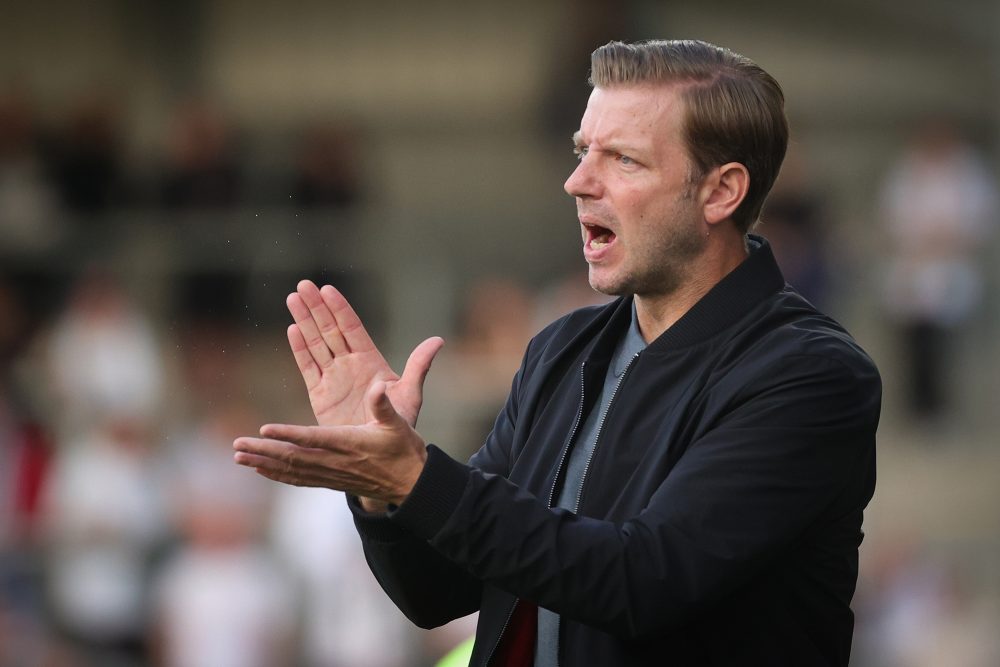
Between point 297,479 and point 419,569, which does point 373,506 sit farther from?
point 297,479

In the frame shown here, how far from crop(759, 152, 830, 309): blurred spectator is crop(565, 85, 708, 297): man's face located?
605 centimetres

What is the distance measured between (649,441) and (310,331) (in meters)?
0.64

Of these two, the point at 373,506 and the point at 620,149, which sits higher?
the point at 620,149

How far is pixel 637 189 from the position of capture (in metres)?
2.65

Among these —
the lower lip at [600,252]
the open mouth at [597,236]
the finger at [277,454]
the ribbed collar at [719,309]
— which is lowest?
the finger at [277,454]

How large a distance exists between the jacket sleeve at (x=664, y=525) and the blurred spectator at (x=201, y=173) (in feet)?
23.5

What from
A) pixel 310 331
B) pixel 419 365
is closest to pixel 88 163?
pixel 310 331

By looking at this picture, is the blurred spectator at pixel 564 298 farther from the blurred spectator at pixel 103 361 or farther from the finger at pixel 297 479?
the finger at pixel 297 479

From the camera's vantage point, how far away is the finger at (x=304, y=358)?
2789 mm

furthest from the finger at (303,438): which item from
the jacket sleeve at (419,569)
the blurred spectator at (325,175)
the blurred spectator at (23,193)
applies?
the blurred spectator at (23,193)

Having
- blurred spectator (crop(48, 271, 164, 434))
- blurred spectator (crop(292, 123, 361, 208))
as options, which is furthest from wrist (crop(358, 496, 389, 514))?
blurred spectator (crop(292, 123, 361, 208))

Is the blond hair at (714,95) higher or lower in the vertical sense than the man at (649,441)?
higher

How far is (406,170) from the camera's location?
40.1ft

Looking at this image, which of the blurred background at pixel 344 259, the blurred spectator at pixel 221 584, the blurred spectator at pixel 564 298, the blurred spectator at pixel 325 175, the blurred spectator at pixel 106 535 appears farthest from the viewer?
the blurred spectator at pixel 325 175
